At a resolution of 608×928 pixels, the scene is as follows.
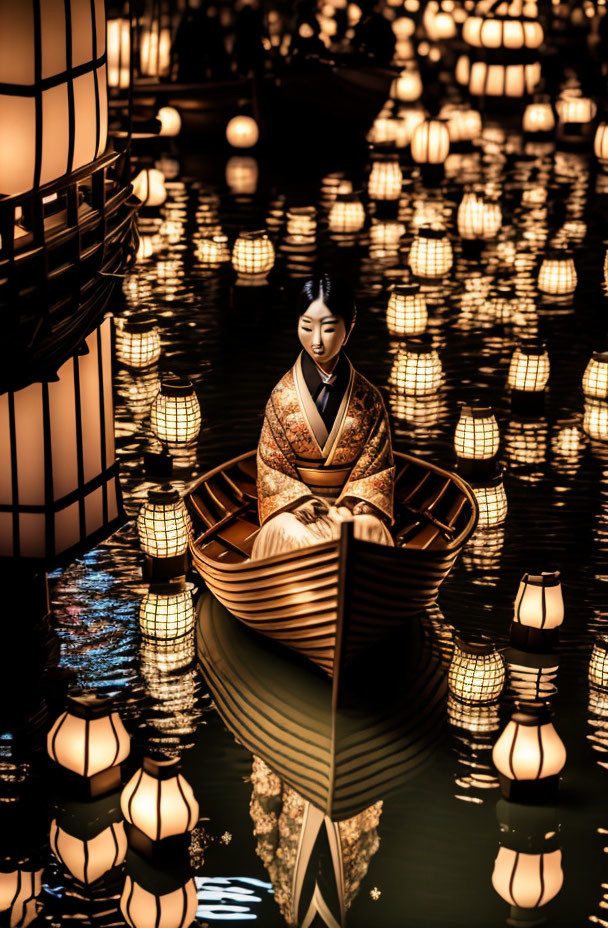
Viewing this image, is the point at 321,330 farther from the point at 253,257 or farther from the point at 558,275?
the point at 558,275

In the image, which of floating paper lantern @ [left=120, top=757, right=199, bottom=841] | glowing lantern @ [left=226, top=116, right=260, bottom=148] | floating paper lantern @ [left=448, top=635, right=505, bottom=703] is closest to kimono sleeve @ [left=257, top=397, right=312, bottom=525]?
floating paper lantern @ [left=448, top=635, right=505, bottom=703]

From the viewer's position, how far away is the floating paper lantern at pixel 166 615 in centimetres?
770

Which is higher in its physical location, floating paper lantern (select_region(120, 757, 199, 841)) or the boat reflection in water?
floating paper lantern (select_region(120, 757, 199, 841))

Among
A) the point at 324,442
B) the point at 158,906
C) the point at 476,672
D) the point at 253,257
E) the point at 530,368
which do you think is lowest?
the point at 158,906

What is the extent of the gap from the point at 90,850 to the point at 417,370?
5270 millimetres

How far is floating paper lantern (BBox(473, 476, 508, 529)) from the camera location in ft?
28.8

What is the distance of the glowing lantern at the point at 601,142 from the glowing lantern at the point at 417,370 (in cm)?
686

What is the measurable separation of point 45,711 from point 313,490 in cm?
162

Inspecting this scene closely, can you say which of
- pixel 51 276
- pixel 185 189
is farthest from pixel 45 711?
pixel 185 189

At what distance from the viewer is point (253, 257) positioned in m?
12.6

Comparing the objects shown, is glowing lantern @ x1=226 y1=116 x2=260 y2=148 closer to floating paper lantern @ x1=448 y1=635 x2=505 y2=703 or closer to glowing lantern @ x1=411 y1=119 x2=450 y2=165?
glowing lantern @ x1=411 y1=119 x2=450 y2=165

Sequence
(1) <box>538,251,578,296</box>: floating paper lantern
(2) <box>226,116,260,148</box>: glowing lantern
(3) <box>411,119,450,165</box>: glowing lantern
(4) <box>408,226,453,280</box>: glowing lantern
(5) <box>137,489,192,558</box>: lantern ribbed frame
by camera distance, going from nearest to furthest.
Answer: (5) <box>137,489,192,558</box>: lantern ribbed frame → (1) <box>538,251,578,296</box>: floating paper lantern → (4) <box>408,226,453,280</box>: glowing lantern → (3) <box>411,119,450,165</box>: glowing lantern → (2) <box>226,116,260,148</box>: glowing lantern

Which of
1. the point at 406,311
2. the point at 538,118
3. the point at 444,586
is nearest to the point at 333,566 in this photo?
the point at 444,586

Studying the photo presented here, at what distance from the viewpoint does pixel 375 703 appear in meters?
7.10
